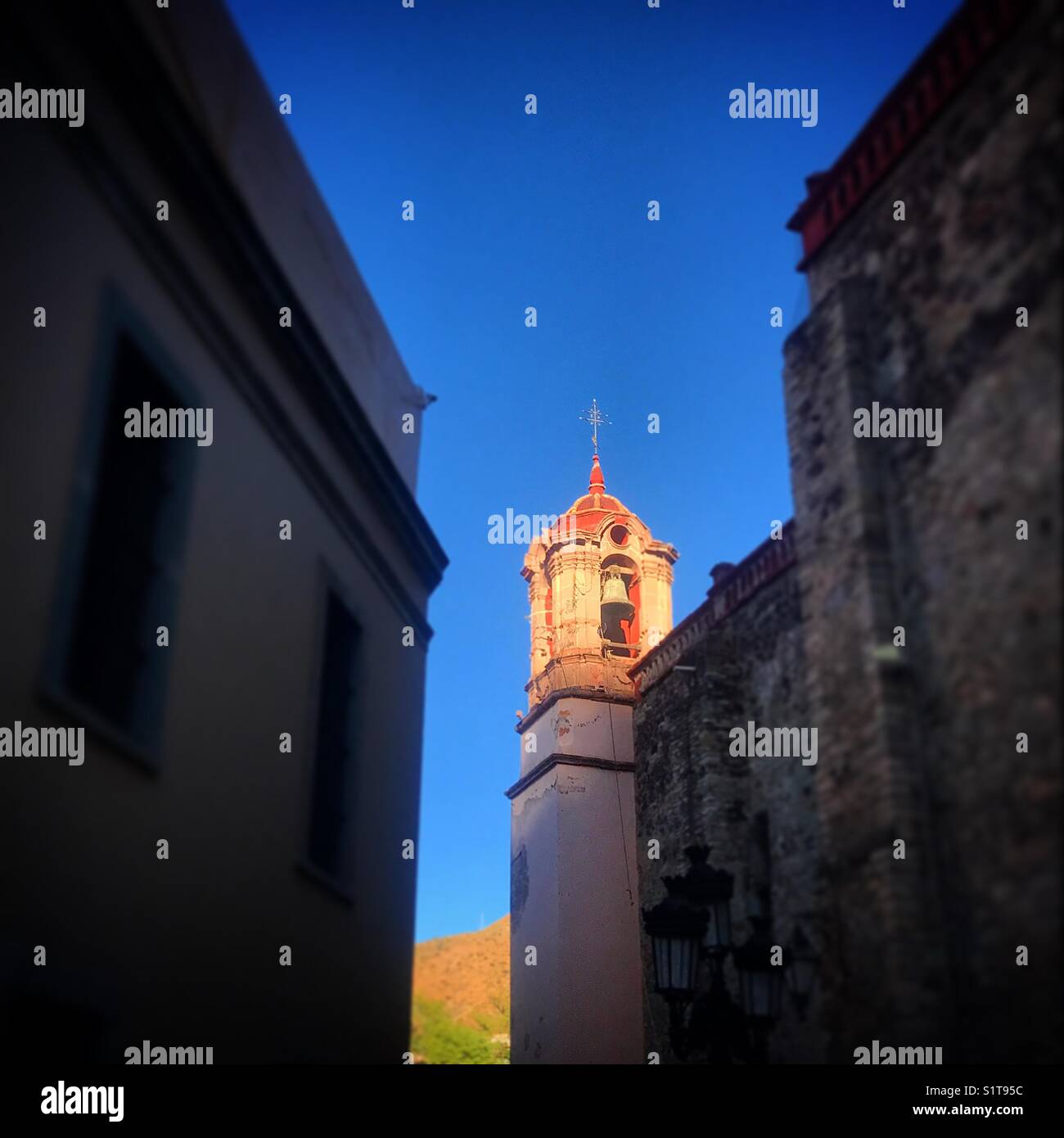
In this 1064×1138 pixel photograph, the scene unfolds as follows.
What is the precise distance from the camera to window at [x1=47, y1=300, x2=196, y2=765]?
616cm

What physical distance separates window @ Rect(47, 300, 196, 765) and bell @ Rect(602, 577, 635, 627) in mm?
12037

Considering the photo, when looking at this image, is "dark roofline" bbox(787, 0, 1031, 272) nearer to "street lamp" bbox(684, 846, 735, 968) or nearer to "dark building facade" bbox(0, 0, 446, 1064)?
"dark building facade" bbox(0, 0, 446, 1064)

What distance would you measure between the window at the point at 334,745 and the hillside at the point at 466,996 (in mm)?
16941

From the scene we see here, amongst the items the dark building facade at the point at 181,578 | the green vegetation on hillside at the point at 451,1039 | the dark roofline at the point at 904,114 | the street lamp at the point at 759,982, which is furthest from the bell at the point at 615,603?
the street lamp at the point at 759,982

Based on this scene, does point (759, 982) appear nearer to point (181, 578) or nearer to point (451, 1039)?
point (181, 578)

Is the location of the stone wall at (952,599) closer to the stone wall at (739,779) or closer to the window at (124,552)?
the stone wall at (739,779)

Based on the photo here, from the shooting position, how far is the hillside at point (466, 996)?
2714cm

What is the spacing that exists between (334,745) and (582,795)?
7854 millimetres

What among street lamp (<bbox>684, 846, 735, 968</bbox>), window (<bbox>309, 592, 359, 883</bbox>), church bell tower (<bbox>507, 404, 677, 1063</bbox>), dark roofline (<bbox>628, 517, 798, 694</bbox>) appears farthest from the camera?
church bell tower (<bbox>507, 404, 677, 1063</bbox>)

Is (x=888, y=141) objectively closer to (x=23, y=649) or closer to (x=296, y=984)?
(x=23, y=649)

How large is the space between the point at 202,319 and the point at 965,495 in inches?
180

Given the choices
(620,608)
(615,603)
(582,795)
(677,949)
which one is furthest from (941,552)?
(620,608)

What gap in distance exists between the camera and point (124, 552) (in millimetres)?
6660

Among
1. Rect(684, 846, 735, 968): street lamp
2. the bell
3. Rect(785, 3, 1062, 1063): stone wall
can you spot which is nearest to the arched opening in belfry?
the bell
